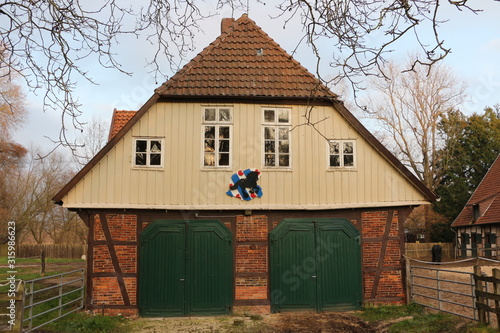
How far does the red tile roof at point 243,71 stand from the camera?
11438 mm

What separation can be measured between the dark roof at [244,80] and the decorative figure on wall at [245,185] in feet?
6.44

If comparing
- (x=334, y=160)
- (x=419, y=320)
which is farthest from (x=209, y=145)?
(x=419, y=320)

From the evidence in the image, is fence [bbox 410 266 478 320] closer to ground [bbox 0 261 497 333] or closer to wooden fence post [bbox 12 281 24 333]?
ground [bbox 0 261 497 333]

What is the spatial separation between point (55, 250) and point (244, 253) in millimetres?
30428

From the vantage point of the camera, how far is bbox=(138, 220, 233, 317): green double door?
10805mm

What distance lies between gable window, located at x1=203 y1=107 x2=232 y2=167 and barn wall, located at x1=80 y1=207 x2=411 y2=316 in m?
1.35

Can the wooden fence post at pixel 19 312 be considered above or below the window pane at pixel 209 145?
below

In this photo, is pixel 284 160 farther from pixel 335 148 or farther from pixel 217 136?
pixel 217 136

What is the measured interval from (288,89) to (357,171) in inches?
111

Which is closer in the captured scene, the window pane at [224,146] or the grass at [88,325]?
the grass at [88,325]

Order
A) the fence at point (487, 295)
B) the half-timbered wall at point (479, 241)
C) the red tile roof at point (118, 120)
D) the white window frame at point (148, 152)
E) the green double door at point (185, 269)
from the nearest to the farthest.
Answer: the fence at point (487, 295), the green double door at point (185, 269), the white window frame at point (148, 152), the red tile roof at point (118, 120), the half-timbered wall at point (479, 241)

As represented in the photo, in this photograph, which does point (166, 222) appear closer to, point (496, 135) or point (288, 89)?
point (288, 89)

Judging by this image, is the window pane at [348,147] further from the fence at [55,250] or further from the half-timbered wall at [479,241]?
the fence at [55,250]

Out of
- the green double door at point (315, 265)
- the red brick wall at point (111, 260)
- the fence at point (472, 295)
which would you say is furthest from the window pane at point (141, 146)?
the fence at point (472, 295)
